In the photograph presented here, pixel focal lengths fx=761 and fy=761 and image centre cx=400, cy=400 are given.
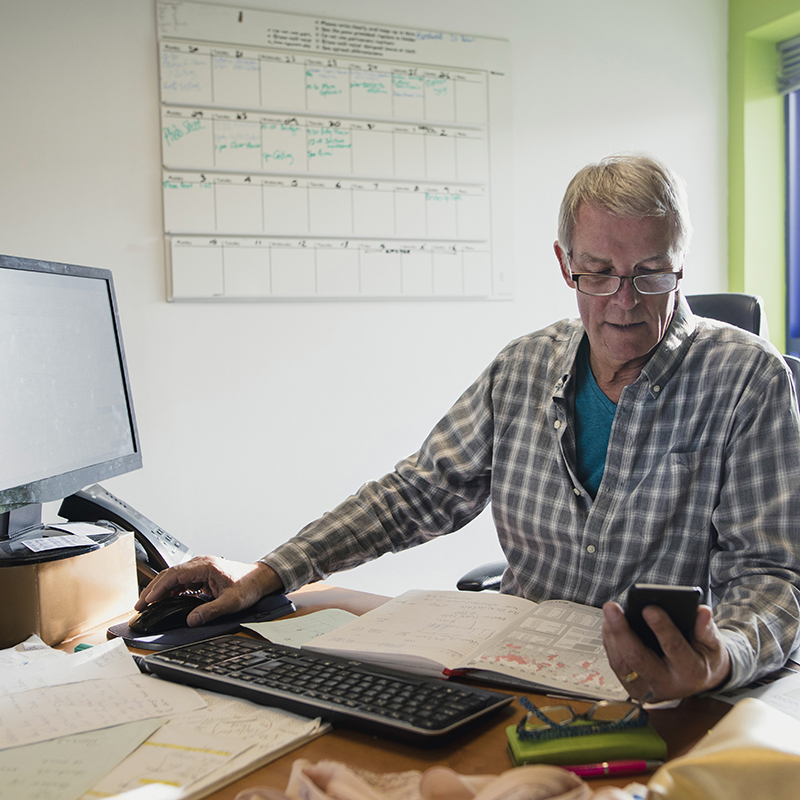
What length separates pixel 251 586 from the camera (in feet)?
3.87

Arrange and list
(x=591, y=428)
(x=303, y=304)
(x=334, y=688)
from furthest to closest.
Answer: (x=303, y=304), (x=591, y=428), (x=334, y=688)

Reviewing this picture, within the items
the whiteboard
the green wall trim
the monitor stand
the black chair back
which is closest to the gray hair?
the black chair back

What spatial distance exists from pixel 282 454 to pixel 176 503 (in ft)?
1.21

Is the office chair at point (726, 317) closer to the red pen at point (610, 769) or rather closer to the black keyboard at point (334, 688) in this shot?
the black keyboard at point (334, 688)

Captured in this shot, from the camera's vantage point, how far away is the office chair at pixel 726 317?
1564 millimetres

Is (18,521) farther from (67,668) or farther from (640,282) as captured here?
(640,282)

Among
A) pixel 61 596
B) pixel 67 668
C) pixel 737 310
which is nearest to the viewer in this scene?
pixel 67 668

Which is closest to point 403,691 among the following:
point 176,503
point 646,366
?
point 646,366

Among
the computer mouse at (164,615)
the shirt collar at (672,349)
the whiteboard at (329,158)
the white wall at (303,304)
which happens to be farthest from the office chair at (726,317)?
the whiteboard at (329,158)

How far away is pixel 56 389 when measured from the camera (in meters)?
1.16

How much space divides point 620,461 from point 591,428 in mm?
109

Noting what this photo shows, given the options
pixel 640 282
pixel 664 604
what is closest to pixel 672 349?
pixel 640 282

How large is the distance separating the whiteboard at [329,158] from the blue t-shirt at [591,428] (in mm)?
1377

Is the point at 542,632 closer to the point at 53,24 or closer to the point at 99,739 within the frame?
the point at 99,739
